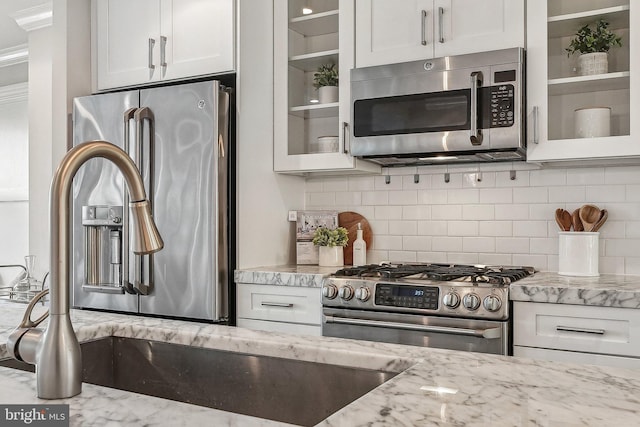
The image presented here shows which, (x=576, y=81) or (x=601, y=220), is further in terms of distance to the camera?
(x=601, y=220)

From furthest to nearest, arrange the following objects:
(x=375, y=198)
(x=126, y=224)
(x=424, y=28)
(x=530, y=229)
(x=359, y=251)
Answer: (x=375, y=198) < (x=359, y=251) < (x=126, y=224) < (x=530, y=229) < (x=424, y=28)

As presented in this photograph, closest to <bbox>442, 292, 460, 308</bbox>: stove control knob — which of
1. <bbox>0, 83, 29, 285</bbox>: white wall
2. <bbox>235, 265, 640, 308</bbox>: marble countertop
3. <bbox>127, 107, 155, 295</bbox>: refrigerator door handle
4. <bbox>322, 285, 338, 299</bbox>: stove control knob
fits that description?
<bbox>235, 265, 640, 308</bbox>: marble countertop

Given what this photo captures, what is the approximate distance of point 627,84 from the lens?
250 cm

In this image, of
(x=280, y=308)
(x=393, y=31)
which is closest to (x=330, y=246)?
(x=280, y=308)

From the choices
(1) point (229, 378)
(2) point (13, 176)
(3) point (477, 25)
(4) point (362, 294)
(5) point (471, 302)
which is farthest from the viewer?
(2) point (13, 176)

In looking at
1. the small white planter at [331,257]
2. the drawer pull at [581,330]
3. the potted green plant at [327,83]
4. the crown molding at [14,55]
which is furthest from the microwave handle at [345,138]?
the crown molding at [14,55]

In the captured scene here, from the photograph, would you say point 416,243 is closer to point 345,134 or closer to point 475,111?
point 345,134

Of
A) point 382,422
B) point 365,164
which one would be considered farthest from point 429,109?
point 382,422

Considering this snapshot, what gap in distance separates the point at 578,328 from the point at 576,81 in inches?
43.3

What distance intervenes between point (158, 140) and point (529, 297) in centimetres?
198

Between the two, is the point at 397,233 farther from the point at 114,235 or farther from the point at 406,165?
the point at 114,235

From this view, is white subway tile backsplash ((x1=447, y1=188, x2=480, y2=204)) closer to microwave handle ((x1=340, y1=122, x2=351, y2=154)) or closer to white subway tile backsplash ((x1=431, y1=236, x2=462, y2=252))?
white subway tile backsplash ((x1=431, y1=236, x2=462, y2=252))

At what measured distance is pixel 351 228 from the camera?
11.3 ft

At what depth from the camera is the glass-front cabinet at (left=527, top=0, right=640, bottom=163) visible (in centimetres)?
252
